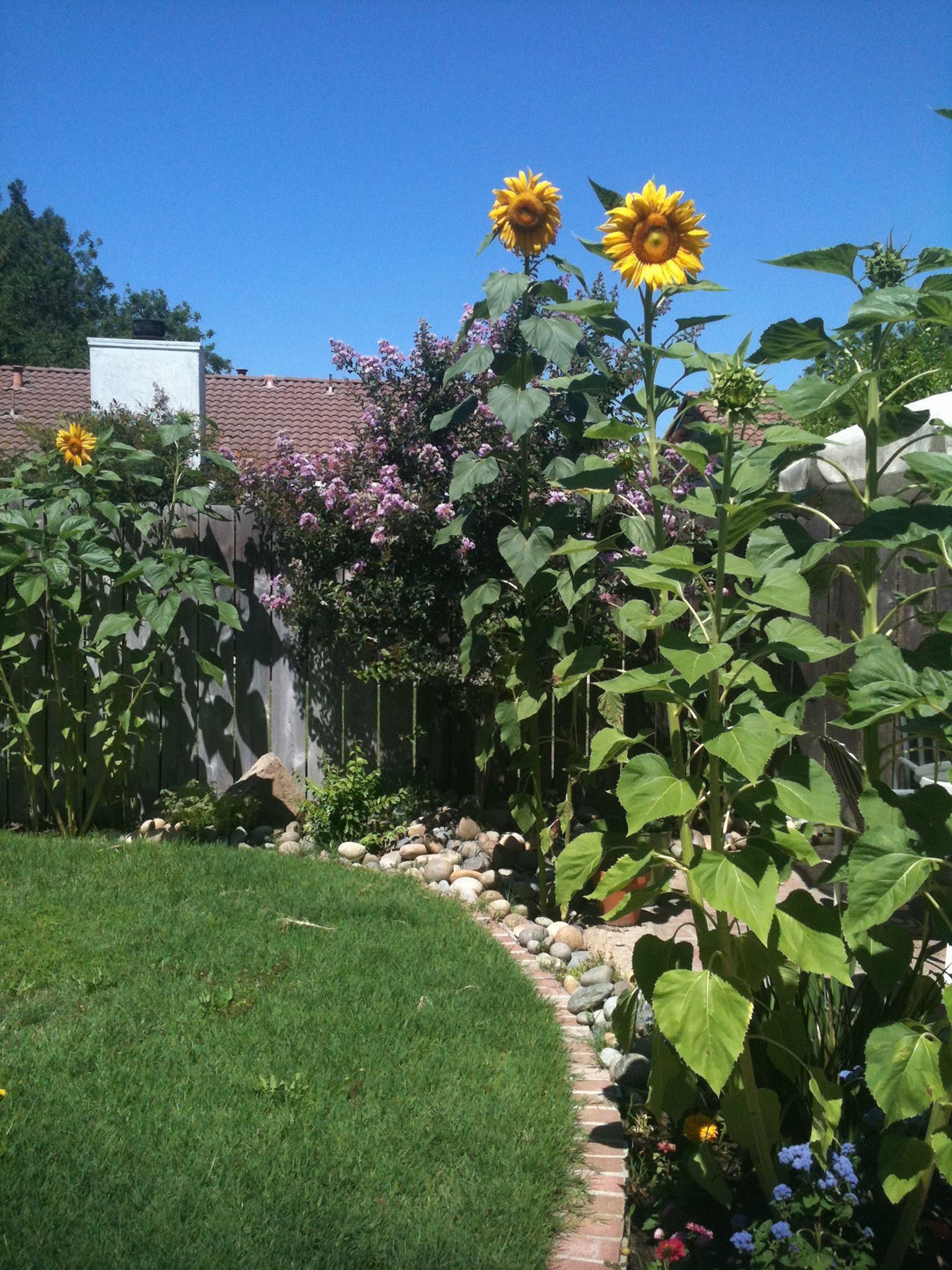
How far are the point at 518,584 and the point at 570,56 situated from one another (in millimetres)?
2187

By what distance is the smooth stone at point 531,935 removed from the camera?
4.14m

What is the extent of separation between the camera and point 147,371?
17328mm

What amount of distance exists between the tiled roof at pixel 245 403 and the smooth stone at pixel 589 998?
20.1 metres

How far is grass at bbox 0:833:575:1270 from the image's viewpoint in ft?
6.93

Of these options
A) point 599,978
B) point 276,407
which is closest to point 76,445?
point 599,978

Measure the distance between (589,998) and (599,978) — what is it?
20cm

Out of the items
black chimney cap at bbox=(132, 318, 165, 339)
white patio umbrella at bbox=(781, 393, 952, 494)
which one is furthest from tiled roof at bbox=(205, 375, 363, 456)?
white patio umbrella at bbox=(781, 393, 952, 494)

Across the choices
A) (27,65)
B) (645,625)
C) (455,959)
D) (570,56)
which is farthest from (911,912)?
(27,65)

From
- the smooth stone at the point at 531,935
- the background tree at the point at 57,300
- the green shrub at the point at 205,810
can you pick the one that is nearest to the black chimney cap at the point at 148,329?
the green shrub at the point at 205,810

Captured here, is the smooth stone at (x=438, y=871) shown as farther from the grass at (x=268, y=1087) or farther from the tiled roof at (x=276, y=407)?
the tiled roof at (x=276, y=407)

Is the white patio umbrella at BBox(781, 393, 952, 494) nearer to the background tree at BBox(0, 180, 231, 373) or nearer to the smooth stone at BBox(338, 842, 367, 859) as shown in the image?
the smooth stone at BBox(338, 842, 367, 859)

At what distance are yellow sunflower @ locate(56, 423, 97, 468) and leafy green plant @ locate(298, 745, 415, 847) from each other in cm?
200

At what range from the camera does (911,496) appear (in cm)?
427

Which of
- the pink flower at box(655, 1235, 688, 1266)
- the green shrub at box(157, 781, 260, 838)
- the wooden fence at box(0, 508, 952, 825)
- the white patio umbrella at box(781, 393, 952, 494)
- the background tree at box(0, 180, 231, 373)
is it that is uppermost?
the background tree at box(0, 180, 231, 373)
